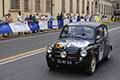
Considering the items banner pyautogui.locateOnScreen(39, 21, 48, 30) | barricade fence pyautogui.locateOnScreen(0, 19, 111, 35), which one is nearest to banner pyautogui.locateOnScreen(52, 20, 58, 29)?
barricade fence pyautogui.locateOnScreen(0, 19, 111, 35)

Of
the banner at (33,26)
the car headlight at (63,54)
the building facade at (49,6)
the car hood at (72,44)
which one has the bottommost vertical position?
the car headlight at (63,54)

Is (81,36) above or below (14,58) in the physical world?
above

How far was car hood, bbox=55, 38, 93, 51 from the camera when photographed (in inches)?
366

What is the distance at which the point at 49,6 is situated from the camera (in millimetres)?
43375

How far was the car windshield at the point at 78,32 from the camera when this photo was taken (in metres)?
10.2

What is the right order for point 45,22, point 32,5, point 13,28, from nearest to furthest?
point 13,28
point 45,22
point 32,5

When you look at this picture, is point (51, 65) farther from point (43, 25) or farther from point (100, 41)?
point (43, 25)

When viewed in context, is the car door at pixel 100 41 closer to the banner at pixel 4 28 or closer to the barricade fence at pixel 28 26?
the banner at pixel 4 28

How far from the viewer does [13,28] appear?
23.4m

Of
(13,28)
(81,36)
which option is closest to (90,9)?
(13,28)

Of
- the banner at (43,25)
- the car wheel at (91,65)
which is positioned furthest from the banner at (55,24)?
the car wheel at (91,65)

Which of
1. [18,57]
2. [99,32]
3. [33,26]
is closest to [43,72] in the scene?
[99,32]

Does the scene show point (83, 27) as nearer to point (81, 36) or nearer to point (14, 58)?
point (81, 36)

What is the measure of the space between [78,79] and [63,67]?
0.80 m
